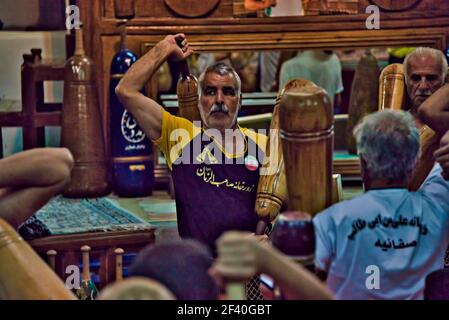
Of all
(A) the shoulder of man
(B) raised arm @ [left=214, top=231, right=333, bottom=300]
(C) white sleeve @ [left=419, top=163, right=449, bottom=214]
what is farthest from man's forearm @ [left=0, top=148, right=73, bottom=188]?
(A) the shoulder of man

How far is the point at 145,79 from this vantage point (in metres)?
3.62

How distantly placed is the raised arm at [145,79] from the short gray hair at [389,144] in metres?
1.30

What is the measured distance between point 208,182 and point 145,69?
1.71 feet

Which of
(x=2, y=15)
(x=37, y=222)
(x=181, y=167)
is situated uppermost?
(x=2, y=15)

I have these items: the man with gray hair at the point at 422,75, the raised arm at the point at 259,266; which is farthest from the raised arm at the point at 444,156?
the man with gray hair at the point at 422,75

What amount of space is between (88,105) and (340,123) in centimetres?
211

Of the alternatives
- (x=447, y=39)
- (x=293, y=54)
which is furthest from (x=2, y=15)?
(x=447, y=39)

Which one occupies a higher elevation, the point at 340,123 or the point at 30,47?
the point at 30,47

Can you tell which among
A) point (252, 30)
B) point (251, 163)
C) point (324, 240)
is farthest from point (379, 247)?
point (252, 30)

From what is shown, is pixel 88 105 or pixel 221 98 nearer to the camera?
pixel 221 98

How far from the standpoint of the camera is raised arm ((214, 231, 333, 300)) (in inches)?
65.1

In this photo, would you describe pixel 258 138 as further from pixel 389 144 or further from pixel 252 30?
pixel 252 30

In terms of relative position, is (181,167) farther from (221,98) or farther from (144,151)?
(144,151)
